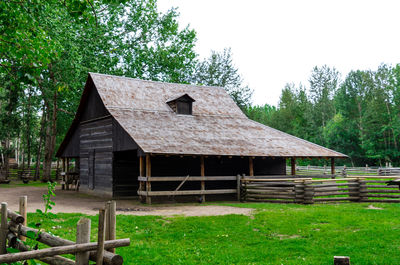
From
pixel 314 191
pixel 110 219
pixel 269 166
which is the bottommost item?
pixel 314 191

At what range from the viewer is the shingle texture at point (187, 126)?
20.6 m

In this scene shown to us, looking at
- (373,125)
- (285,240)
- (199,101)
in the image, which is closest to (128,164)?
(199,101)

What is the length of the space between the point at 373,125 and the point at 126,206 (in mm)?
52472

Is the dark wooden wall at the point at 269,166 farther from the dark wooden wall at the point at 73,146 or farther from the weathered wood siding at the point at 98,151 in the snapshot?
the dark wooden wall at the point at 73,146

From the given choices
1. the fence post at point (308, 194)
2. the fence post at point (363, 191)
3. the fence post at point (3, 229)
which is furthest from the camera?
the fence post at point (363, 191)

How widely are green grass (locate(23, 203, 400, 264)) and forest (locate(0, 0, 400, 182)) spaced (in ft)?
16.0

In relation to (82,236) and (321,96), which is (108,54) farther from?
(321,96)


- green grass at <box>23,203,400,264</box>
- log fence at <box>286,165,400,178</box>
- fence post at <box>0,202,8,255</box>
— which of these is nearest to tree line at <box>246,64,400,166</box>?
log fence at <box>286,165,400,178</box>

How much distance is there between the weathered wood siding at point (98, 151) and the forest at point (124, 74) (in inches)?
143

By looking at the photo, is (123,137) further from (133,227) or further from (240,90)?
(240,90)

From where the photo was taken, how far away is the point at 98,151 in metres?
24.3

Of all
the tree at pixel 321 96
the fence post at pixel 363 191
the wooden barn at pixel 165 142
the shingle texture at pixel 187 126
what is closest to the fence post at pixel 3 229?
the shingle texture at pixel 187 126

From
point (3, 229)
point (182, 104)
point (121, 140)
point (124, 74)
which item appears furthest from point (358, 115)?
point (3, 229)

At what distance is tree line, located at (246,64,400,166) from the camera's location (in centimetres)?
5962
